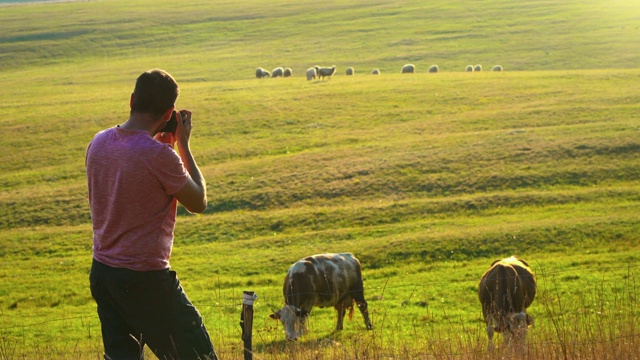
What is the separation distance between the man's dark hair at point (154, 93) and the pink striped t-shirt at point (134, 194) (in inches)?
8.2

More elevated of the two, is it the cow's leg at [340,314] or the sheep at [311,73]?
the cow's leg at [340,314]

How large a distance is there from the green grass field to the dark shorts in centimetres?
116

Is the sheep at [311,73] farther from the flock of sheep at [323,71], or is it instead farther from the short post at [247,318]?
the short post at [247,318]

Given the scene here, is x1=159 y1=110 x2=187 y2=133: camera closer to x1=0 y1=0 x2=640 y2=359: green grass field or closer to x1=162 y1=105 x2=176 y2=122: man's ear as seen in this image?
x1=162 y1=105 x2=176 y2=122: man's ear

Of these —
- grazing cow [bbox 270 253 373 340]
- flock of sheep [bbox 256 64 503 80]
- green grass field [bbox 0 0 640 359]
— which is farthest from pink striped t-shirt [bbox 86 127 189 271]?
flock of sheep [bbox 256 64 503 80]

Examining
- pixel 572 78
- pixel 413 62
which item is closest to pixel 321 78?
pixel 413 62

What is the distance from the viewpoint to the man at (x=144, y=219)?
6387 millimetres

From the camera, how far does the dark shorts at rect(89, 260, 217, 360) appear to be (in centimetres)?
643

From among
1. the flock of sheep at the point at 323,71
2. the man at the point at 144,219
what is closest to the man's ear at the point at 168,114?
the man at the point at 144,219

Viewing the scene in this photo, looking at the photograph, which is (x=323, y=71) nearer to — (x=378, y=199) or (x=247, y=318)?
(x=378, y=199)

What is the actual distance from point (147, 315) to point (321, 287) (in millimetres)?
9190

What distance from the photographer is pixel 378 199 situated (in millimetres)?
30422

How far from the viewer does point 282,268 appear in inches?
924

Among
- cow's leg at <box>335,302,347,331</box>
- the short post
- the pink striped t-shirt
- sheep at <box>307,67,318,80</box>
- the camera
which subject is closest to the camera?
the pink striped t-shirt
